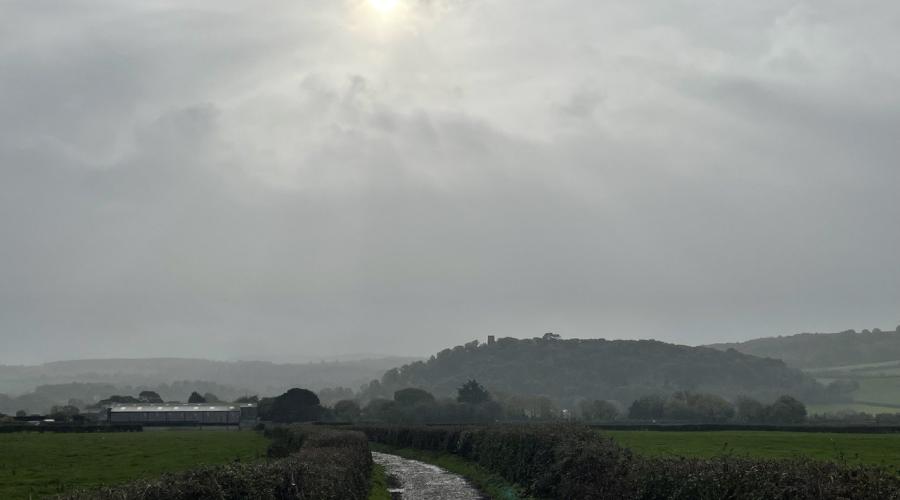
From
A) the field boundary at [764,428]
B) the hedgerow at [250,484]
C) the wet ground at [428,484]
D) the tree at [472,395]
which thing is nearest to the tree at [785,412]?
the field boundary at [764,428]

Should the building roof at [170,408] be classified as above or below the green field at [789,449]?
above

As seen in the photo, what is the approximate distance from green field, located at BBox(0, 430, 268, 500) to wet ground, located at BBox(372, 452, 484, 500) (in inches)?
395

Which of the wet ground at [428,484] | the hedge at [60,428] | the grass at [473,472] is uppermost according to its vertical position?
the hedge at [60,428]

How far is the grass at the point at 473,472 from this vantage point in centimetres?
4129

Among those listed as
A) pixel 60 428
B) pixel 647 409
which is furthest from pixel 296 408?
pixel 647 409

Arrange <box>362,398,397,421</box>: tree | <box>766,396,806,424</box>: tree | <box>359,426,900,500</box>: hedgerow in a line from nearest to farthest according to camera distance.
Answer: <box>359,426,900,500</box>: hedgerow → <box>766,396,806,424</box>: tree → <box>362,398,397,421</box>: tree

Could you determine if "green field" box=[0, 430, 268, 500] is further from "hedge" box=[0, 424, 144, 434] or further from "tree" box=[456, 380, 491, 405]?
"tree" box=[456, 380, 491, 405]

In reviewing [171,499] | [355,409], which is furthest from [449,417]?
[171,499]

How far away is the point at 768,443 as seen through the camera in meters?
67.6

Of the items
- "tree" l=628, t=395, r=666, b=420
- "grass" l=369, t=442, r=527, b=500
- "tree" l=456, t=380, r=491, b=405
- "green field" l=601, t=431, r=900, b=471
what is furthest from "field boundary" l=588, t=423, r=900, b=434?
"tree" l=456, t=380, r=491, b=405

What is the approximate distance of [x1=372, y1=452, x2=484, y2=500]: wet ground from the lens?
4212 centimetres

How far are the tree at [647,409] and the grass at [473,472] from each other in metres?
89.6

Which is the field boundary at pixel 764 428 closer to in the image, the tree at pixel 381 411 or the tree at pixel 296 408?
the tree at pixel 296 408

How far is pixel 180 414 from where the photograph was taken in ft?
564
